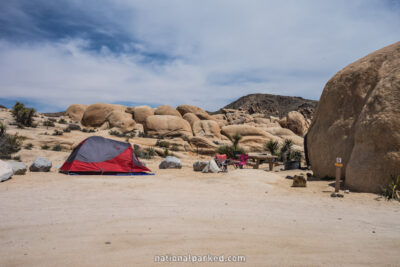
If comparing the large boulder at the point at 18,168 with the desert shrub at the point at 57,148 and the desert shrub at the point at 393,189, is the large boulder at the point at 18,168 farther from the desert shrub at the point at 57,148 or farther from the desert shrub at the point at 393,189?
the desert shrub at the point at 393,189

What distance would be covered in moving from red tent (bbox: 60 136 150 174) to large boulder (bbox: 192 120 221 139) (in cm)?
1718

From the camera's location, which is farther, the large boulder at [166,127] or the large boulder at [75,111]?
the large boulder at [75,111]

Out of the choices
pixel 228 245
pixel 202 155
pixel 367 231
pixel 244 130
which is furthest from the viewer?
pixel 244 130

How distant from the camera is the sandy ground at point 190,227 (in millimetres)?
3117

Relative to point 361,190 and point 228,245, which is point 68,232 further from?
point 361,190

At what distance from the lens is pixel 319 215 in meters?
5.23

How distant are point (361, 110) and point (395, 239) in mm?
6615

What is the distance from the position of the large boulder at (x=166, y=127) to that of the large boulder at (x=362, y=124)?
17.4m

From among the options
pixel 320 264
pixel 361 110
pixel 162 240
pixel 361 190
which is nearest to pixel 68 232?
pixel 162 240

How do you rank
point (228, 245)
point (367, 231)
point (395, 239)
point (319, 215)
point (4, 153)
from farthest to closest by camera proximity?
point (4, 153) → point (319, 215) → point (367, 231) → point (395, 239) → point (228, 245)

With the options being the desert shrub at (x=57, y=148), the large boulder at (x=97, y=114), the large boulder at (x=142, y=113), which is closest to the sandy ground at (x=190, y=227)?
the desert shrub at (x=57, y=148)

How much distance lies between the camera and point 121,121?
95.6 feet

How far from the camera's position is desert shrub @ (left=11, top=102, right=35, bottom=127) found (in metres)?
23.1

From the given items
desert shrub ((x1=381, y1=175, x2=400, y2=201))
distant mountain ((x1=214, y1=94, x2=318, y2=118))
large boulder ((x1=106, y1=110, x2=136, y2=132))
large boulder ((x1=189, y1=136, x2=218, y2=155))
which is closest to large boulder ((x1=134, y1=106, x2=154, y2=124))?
large boulder ((x1=106, y1=110, x2=136, y2=132))
